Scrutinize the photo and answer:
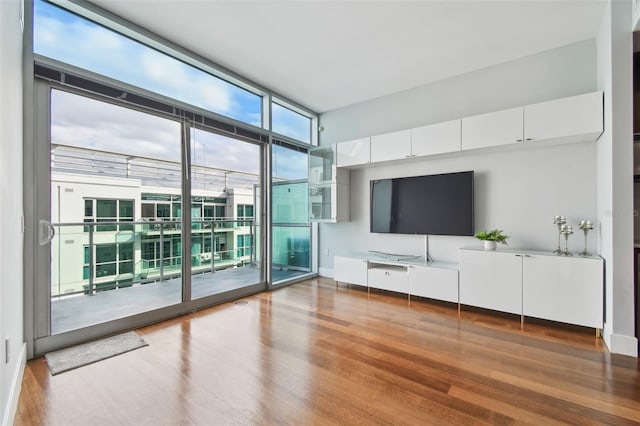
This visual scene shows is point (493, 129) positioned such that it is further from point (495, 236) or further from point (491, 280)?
point (491, 280)

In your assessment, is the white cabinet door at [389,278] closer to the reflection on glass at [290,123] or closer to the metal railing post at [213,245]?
the metal railing post at [213,245]

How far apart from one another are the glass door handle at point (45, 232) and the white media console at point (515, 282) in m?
3.50

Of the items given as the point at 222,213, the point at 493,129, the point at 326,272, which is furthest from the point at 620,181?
the point at 222,213

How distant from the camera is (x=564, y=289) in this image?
2.72 m

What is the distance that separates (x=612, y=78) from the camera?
2357 mm

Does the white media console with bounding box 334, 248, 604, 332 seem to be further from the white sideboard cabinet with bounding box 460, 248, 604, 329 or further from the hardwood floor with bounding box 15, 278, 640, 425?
the hardwood floor with bounding box 15, 278, 640, 425

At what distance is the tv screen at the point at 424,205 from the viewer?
360cm

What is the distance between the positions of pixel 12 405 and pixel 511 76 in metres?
5.18

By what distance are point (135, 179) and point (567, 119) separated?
4.45 meters

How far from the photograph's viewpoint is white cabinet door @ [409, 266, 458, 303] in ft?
11.0

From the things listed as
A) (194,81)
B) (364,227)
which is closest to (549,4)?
(364,227)

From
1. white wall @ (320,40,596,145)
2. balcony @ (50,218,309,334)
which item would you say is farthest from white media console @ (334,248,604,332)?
balcony @ (50,218,309,334)

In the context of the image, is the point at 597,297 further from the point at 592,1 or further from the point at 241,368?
the point at 241,368

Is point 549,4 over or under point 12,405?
over
